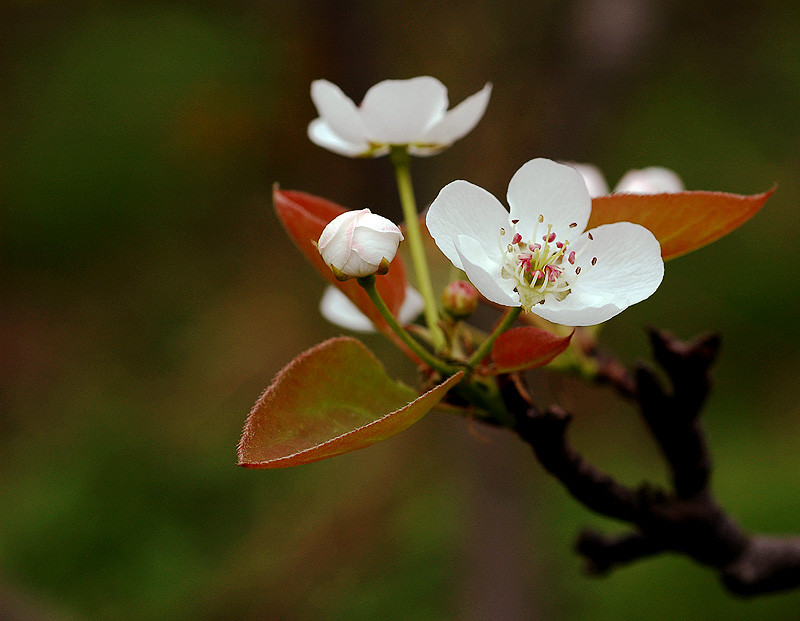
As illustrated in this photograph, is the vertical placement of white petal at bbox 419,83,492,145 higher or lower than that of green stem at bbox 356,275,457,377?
higher

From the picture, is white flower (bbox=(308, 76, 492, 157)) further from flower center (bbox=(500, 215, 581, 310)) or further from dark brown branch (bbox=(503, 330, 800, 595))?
dark brown branch (bbox=(503, 330, 800, 595))

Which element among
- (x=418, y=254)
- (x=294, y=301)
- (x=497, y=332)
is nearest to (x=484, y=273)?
(x=497, y=332)

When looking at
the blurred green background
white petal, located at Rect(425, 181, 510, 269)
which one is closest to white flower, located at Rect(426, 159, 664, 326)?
white petal, located at Rect(425, 181, 510, 269)

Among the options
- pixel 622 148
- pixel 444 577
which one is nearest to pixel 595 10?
pixel 444 577

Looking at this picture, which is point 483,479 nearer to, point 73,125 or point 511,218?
point 511,218

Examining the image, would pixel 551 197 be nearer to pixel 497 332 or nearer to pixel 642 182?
pixel 497 332

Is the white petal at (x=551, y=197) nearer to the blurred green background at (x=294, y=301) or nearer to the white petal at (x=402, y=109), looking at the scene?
the white petal at (x=402, y=109)
